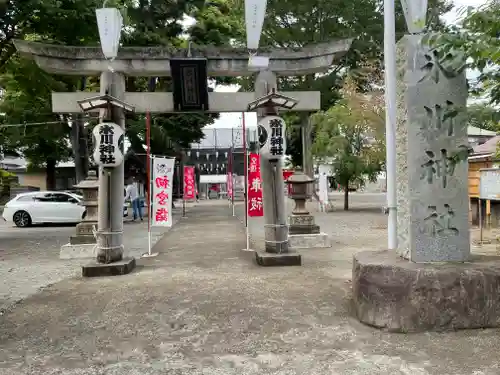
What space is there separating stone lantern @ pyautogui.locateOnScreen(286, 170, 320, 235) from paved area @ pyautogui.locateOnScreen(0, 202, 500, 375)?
154 inches

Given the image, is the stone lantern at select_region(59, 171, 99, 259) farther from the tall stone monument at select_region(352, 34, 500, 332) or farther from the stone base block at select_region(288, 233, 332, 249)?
the tall stone monument at select_region(352, 34, 500, 332)

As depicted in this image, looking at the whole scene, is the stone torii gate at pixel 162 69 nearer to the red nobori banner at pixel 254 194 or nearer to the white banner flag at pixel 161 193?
the white banner flag at pixel 161 193

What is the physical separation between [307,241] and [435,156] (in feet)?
20.8

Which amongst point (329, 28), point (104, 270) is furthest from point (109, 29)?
point (329, 28)

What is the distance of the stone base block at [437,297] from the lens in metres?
4.72

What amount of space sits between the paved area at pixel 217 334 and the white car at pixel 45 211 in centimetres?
1200

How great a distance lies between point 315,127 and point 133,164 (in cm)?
1243

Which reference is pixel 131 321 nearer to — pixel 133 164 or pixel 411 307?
pixel 411 307

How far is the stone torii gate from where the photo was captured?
8867 millimetres

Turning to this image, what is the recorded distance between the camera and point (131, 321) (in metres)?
5.46

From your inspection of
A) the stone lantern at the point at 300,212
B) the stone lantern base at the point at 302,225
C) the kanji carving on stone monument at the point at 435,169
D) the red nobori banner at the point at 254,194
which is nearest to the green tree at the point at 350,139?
the stone lantern at the point at 300,212

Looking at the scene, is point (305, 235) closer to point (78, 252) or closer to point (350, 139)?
point (78, 252)

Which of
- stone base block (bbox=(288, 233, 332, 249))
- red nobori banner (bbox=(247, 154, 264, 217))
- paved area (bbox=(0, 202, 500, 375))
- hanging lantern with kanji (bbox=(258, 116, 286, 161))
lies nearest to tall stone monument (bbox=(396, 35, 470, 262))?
paved area (bbox=(0, 202, 500, 375))

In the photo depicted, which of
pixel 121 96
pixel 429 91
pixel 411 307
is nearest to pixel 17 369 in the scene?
pixel 411 307
